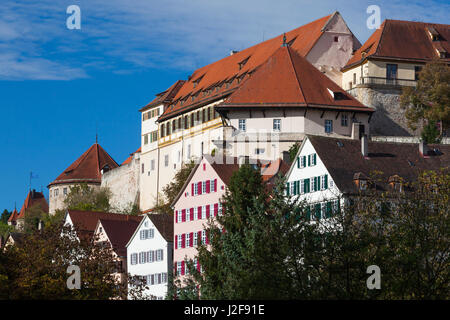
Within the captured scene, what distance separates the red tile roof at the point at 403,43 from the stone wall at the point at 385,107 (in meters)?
2.51

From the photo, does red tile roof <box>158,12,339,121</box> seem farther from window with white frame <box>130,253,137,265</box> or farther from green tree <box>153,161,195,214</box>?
window with white frame <box>130,253,137,265</box>

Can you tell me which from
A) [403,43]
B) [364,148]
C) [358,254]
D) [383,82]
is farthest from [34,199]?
[358,254]

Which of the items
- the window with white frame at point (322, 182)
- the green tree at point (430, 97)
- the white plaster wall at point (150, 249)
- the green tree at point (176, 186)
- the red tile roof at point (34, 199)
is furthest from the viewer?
the red tile roof at point (34, 199)

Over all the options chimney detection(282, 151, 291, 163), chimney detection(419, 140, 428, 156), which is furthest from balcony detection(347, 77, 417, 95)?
chimney detection(419, 140, 428, 156)

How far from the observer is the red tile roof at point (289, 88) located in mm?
86188

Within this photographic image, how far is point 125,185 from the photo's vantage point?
367ft

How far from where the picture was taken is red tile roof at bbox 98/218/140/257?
82.3 metres

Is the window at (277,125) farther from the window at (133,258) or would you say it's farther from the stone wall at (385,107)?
the window at (133,258)

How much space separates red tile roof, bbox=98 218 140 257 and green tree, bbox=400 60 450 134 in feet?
70.3

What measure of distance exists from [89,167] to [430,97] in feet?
170

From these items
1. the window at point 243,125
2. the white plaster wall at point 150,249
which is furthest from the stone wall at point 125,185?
the white plaster wall at point 150,249

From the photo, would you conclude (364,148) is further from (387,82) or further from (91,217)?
(91,217)

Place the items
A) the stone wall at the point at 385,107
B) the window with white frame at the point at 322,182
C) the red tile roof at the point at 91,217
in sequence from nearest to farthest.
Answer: the window with white frame at the point at 322,182 < the stone wall at the point at 385,107 < the red tile roof at the point at 91,217
